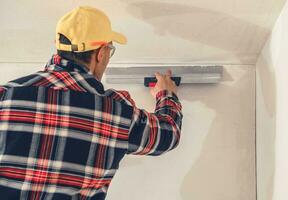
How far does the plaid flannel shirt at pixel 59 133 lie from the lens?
1.20 m

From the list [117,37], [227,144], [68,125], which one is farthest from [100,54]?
[227,144]

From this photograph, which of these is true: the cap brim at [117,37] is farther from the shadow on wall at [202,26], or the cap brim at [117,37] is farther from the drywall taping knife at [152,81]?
the drywall taping knife at [152,81]

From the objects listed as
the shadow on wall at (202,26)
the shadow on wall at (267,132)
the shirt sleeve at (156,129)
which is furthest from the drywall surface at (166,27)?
the shirt sleeve at (156,129)

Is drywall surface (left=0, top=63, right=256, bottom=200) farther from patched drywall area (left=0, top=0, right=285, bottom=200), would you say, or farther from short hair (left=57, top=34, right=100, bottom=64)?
short hair (left=57, top=34, right=100, bottom=64)

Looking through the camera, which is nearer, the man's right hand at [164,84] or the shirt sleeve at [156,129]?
the shirt sleeve at [156,129]

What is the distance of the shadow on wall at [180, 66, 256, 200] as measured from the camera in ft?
5.65

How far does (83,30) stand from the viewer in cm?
130

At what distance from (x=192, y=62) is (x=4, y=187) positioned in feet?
2.85

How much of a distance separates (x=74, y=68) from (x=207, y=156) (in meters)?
0.71

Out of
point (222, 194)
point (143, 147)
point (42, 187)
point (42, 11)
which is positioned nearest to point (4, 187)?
point (42, 187)

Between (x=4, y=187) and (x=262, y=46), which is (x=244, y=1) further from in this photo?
(x=4, y=187)

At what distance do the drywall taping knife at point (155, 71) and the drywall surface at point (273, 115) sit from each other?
0.59 feet

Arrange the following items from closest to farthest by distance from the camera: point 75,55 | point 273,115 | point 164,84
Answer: point 75,55
point 273,115
point 164,84

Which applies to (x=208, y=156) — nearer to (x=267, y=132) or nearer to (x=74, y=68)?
(x=267, y=132)
